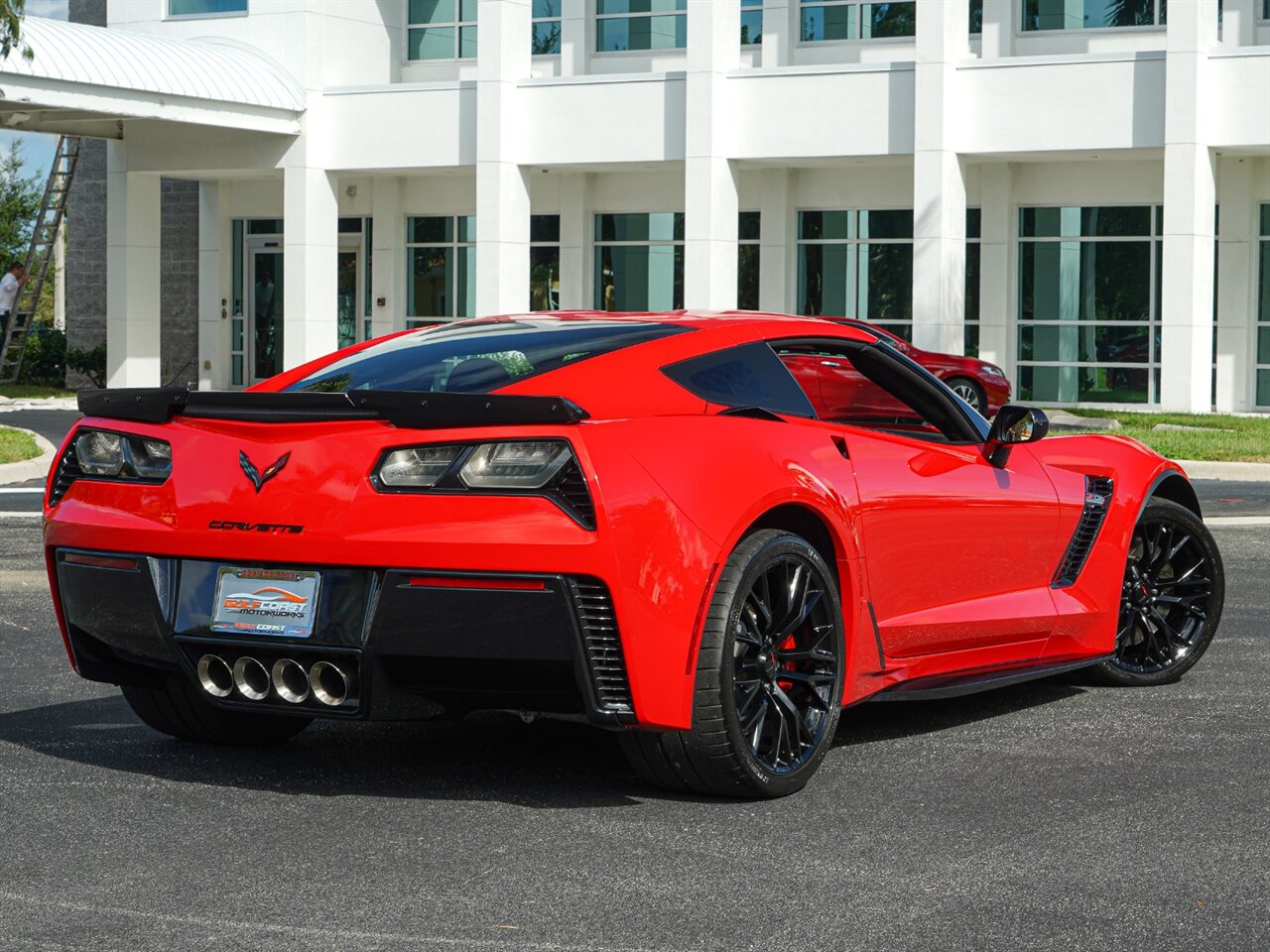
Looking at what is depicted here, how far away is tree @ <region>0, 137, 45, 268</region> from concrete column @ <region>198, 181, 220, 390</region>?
16723 mm

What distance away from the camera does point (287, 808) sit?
215 inches

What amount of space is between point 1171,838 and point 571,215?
106 feet

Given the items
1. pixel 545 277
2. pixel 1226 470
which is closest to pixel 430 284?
pixel 545 277

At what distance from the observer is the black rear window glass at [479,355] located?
578 cm

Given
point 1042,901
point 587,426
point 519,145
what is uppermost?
point 519,145

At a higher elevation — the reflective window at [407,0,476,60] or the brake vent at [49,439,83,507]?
the reflective window at [407,0,476,60]

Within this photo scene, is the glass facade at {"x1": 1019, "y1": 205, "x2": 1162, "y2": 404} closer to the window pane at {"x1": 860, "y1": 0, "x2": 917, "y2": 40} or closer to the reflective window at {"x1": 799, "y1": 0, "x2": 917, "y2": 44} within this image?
the window pane at {"x1": 860, "y1": 0, "x2": 917, "y2": 40}

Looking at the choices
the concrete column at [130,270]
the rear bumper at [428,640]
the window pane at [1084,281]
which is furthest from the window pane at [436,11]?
the rear bumper at [428,640]

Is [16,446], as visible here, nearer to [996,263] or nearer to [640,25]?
[996,263]

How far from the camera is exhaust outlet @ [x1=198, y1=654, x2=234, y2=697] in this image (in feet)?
17.9

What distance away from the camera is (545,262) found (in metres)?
37.7

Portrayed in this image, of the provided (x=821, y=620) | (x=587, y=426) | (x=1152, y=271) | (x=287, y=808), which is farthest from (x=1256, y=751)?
(x=1152, y=271)

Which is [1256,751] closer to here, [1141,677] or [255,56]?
[1141,677]

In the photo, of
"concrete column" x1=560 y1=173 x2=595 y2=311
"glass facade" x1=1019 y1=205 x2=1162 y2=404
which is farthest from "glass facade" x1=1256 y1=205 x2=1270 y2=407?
"concrete column" x1=560 y1=173 x2=595 y2=311
